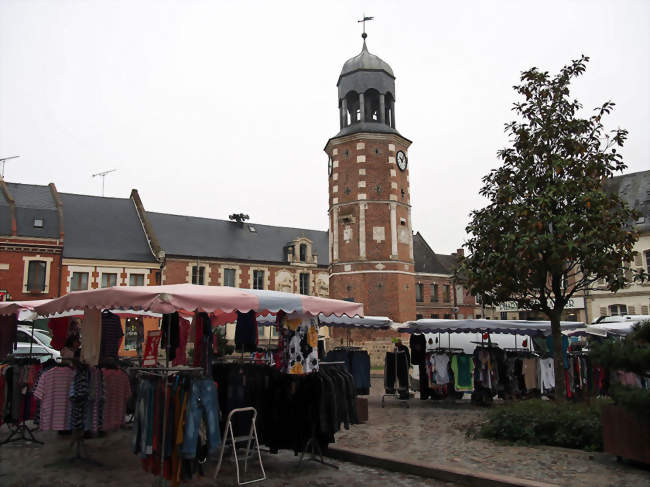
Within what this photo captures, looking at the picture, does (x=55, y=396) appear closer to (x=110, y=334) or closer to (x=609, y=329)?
(x=110, y=334)

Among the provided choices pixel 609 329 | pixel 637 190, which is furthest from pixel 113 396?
pixel 637 190

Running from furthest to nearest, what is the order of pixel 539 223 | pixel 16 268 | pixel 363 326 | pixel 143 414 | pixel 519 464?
pixel 16 268 → pixel 363 326 → pixel 539 223 → pixel 519 464 → pixel 143 414

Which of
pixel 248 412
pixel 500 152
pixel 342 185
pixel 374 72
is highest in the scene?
pixel 374 72

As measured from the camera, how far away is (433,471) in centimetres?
675

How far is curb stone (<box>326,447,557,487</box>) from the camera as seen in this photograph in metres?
6.14

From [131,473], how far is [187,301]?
2.63 meters

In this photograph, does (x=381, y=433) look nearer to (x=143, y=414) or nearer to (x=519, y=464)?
(x=519, y=464)

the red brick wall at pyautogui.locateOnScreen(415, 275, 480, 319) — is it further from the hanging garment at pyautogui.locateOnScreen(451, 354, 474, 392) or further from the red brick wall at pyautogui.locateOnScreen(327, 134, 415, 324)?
the hanging garment at pyautogui.locateOnScreen(451, 354, 474, 392)

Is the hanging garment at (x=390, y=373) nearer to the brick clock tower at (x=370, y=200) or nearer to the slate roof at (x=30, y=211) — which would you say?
the brick clock tower at (x=370, y=200)

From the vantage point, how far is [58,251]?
99.3 feet

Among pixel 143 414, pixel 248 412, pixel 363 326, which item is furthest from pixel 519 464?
pixel 363 326

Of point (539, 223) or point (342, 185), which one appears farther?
point (342, 185)

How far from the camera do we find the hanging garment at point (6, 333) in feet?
35.1

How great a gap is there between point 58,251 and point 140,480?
27.2 metres
